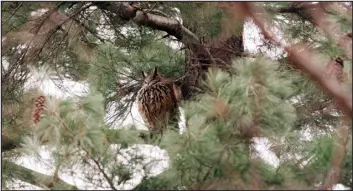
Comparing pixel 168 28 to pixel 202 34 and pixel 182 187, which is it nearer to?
pixel 202 34

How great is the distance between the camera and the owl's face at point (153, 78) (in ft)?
8.56

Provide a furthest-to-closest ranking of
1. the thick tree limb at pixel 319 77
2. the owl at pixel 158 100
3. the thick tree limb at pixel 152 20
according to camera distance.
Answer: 1. the owl at pixel 158 100
2. the thick tree limb at pixel 152 20
3. the thick tree limb at pixel 319 77

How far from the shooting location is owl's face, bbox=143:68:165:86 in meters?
2.61

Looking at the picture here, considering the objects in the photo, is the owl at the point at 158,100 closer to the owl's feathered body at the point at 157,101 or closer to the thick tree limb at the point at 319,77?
the owl's feathered body at the point at 157,101

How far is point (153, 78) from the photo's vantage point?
2.64m

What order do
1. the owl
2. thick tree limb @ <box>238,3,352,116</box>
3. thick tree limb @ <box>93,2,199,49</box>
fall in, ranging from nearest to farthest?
thick tree limb @ <box>238,3,352,116</box> → thick tree limb @ <box>93,2,199,49</box> → the owl

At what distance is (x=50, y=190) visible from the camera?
1.59 m

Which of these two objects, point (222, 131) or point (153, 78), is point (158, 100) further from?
point (222, 131)

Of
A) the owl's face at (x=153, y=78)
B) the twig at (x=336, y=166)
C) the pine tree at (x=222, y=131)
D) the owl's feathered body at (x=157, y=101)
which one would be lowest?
the owl's feathered body at (x=157, y=101)

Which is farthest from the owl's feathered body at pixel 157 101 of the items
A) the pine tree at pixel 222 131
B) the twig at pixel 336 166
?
the twig at pixel 336 166

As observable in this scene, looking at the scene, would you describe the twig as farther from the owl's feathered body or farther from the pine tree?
the owl's feathered body

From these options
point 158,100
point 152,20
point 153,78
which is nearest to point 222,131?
point 152,20

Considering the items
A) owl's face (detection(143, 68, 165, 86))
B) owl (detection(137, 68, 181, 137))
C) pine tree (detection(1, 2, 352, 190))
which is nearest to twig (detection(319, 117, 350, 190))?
pine tree (detection(1, 2, 352, 190))

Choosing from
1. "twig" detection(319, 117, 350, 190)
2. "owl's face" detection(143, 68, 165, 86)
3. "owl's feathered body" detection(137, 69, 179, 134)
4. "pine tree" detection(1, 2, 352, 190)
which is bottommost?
"owl's feathered body" detection(137, 69, 179, 134)
